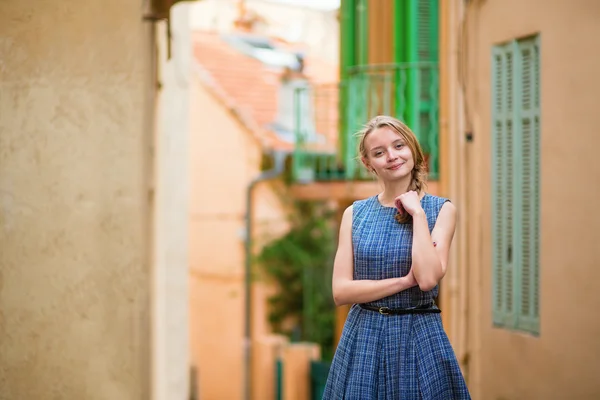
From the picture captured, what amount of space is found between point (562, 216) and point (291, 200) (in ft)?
31.8

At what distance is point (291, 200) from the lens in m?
15.5

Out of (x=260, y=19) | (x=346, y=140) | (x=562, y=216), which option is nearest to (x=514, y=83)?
(x=562, y=216)

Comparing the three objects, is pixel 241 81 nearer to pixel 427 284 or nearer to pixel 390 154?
pixel 390 154

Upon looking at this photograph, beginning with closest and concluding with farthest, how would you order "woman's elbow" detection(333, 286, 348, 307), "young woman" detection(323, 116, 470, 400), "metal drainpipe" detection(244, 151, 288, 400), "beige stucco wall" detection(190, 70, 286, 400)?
"young woman" detection(323, 116, 470, 400), "woman's elbow" detection(333, 286, 348, 307), "metal drainpipe" detection(244, 151, 288, 400), "beige stucco wall" detection(190, 70, 286, 400)

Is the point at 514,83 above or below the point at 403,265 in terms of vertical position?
above

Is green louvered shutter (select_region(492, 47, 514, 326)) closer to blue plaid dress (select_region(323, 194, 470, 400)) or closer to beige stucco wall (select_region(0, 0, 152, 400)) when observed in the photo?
beige stucco wall (select_region(0, 0, 152, 400))

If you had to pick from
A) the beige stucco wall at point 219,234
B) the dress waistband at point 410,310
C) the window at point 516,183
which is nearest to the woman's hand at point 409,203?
the dress waistband at point 410,310

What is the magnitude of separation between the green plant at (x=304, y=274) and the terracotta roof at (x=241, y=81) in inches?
54.2

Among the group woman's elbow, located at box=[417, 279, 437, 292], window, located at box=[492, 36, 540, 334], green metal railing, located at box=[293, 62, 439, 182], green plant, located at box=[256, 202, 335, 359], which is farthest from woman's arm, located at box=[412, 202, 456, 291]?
green plant, located at box=[256, 202, 335, 359]

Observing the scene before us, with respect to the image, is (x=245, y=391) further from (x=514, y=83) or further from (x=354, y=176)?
(x=514, y=83)

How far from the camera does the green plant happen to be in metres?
15.1

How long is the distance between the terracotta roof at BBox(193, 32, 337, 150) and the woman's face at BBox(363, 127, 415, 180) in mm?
12053

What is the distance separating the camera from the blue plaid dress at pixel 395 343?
343 centimetres

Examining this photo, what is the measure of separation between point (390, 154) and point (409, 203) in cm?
20
